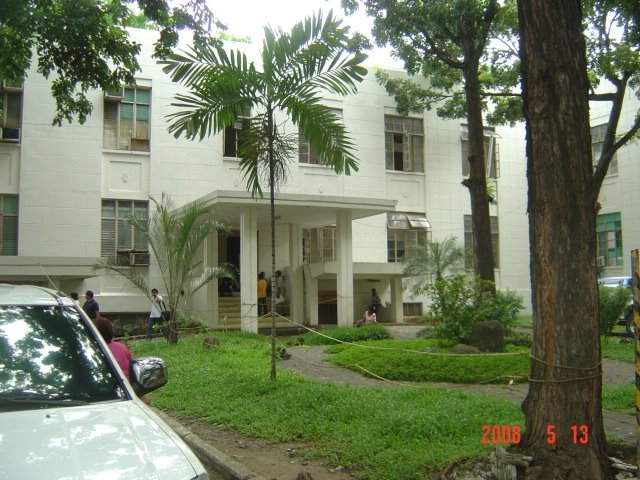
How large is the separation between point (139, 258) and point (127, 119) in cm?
431

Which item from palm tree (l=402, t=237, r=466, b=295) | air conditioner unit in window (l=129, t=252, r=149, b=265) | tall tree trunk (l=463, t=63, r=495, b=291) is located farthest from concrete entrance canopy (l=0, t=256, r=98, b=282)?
tall tree trunk (l=463, t=63, r=495, b=291)

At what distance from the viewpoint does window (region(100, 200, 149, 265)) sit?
1898 centimetres

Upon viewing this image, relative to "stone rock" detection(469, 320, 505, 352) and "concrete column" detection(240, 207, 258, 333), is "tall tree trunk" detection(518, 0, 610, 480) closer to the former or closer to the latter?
"stone rock" detection(469, 320, 505, 352)

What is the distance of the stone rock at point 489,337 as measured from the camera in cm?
1175

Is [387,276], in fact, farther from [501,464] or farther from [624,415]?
[501,464]

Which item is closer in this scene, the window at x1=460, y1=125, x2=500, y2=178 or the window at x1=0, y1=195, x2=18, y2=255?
the window at x1=0, y1=195, x2=18, y2=255

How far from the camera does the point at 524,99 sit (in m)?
5.29

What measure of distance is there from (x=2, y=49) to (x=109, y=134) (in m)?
7.96

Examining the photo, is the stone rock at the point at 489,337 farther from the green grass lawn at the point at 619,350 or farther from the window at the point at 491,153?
the window at the point at 491,153

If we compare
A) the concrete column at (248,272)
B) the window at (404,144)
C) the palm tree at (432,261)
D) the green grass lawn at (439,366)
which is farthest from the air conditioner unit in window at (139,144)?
the green grass lawn at (439,366)

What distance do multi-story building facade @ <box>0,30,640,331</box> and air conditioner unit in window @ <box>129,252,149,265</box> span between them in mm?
31

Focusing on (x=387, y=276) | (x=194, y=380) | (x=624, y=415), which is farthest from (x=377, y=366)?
(x=387, y=276)
